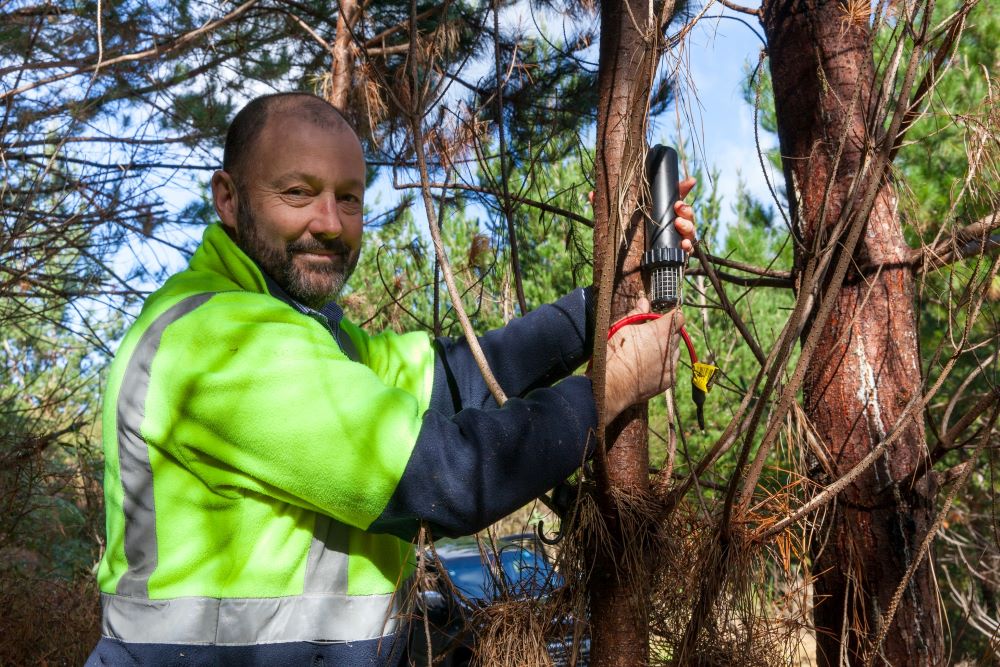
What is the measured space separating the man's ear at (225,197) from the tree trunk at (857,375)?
1264 mm

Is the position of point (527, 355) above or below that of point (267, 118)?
below

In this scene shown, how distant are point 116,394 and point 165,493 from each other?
0.20 metres

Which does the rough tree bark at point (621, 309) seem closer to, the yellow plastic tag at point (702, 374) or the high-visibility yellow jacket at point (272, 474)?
the yellow plastic tag at point (702, 374)

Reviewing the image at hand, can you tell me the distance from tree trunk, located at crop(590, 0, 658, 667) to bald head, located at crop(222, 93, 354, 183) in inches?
22.8

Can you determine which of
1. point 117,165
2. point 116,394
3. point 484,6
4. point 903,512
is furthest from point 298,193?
point 117,165

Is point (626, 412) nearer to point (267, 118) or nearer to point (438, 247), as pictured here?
point (438, 247)

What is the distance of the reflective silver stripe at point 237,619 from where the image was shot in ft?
4.37

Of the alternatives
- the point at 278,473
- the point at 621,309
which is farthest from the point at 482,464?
the point at 621,309

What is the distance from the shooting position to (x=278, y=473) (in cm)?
129

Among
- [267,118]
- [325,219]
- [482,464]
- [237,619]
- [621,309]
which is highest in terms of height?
[267,118]

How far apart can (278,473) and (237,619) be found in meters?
0.28

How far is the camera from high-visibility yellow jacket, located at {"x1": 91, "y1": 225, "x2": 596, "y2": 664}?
128 centimetres

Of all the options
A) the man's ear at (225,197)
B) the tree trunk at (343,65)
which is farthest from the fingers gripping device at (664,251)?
the tree trunk at (343,65)

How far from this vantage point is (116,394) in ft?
4.65
